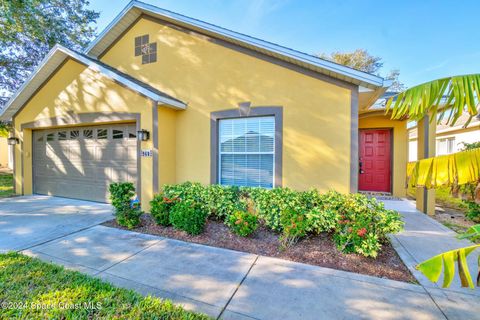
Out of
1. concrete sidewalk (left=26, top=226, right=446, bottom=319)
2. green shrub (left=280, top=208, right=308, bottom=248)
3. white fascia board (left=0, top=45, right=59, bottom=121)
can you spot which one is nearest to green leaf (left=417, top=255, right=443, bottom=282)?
concrete sidewalk (left=26, top=226, right=446, bottom=319)

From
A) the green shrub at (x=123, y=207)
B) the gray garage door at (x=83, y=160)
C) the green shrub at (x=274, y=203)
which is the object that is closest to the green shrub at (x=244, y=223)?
the green shrub at (x=274, y=203)

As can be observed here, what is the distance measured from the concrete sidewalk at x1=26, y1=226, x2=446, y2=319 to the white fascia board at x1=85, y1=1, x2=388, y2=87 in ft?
12.6

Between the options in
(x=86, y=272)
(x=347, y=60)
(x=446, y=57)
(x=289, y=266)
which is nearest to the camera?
(x=86, y=272)

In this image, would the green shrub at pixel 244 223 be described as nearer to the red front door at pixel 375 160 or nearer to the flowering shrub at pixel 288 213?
the flowering shrub at pixel 288 213

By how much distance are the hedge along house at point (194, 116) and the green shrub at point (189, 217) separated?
1.45m

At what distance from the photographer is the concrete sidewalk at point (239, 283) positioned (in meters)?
2.50

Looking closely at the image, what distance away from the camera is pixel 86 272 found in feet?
10.6

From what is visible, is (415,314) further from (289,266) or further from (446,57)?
(446,57)

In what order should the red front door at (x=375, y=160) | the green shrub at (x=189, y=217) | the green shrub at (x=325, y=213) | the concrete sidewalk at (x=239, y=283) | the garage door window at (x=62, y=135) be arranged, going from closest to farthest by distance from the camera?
1. the concrete sidewalk at (x=239, y=283)
2. the green shrub at (x=325, y=213)
3. the green shrub at (x=189, y=217)
4. the garage door window at (x=62, y=135)
5. the red front door at (x=375, y=160)

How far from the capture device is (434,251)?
3.95 metres

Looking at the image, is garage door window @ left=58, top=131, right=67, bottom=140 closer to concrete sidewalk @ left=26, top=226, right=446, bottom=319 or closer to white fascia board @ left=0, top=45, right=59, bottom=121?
white fascia board @ left=0, top=45, right=59, bottom=121

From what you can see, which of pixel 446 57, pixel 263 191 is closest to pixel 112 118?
pixel 263 191

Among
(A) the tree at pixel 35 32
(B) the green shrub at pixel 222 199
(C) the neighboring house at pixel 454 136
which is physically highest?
(A) the tree at pixel 35 32

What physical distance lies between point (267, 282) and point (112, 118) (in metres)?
6.22
